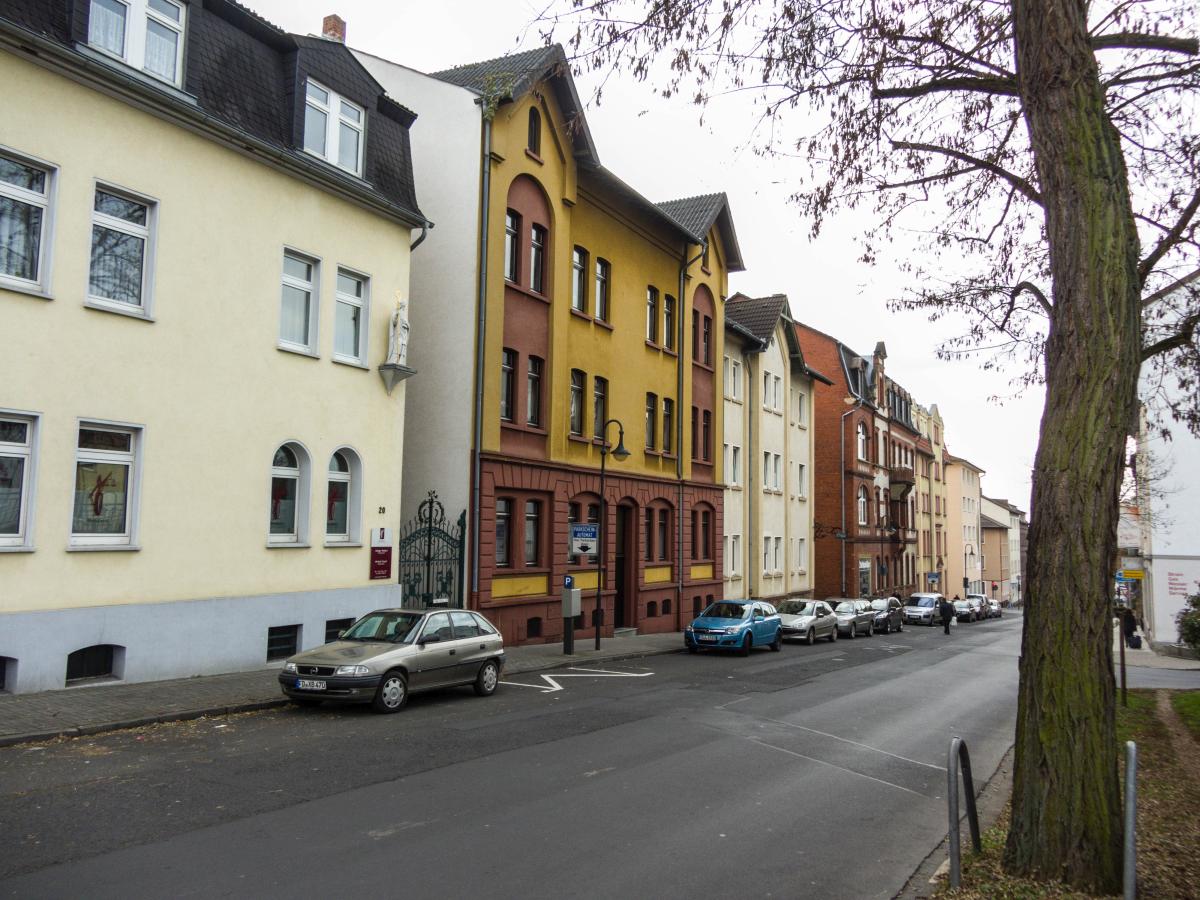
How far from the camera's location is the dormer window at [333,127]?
17.8 meters

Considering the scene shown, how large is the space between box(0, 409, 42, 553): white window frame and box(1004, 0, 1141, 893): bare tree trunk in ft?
40.1

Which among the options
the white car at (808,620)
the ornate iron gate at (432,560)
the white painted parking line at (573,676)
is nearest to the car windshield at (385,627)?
the white painted parking line at (573,676)

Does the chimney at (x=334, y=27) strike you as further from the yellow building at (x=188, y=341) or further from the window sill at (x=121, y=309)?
the window sill at (x=121, y=309)

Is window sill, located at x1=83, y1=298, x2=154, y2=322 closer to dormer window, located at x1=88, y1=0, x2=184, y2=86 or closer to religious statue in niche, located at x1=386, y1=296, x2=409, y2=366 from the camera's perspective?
dormer window, located at x1=88, y1=0, x2=184, y2=86

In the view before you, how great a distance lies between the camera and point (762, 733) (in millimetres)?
12633

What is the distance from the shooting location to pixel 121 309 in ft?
46.0

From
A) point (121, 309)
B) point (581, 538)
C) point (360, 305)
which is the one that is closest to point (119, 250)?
point (121, 309)

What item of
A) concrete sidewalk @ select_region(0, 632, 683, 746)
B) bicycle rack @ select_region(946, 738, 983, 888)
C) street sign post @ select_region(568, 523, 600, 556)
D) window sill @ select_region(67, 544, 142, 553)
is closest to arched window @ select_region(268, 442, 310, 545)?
concrete sidewalk @ select_region(0, 632, 683, 746)

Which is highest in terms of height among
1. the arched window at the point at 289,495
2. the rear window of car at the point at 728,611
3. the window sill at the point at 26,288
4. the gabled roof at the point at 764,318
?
the gabled roof at the point at 764,318

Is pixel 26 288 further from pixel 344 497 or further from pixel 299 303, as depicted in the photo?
pixel 344 497

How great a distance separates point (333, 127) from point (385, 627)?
9855 millimetres

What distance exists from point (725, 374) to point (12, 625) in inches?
1140

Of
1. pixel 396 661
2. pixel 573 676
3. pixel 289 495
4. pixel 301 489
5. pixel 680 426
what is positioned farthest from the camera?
pixel 680 426

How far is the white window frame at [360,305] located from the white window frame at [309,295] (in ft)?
1.70
